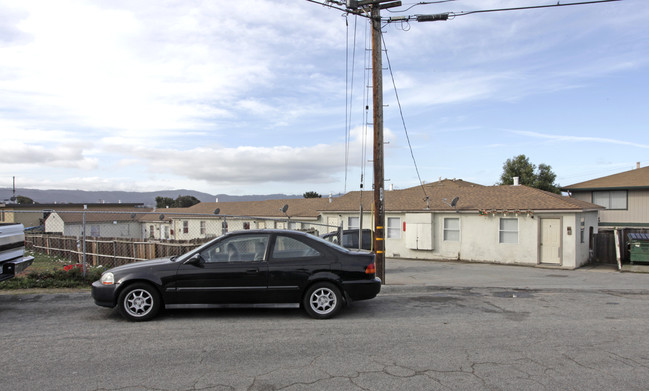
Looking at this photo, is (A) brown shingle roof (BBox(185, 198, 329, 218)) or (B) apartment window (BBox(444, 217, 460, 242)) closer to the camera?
(B) apartment window (BBox(444, 217, 460, 242))

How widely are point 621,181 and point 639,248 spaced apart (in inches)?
451

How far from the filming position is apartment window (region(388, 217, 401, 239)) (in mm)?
24250

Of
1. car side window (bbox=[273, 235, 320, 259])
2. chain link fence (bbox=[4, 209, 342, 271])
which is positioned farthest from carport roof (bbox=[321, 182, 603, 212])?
car side window (bbox=[273, 235, 320, 259])

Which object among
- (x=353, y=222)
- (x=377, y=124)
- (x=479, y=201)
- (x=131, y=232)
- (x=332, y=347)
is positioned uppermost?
(x=377, y=124)

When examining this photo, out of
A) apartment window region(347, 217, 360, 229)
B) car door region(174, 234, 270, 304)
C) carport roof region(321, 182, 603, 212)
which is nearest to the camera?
car door region(174, 234, 270, 304)

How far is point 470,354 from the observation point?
5.26m

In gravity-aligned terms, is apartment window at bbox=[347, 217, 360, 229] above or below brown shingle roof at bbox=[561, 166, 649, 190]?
below

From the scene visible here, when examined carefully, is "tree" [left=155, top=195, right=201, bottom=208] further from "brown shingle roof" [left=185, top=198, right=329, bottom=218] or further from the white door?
the white door

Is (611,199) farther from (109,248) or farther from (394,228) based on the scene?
(109,248)

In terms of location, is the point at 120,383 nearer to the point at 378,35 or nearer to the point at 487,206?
the point at 378,35

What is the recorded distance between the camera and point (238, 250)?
22.9ft

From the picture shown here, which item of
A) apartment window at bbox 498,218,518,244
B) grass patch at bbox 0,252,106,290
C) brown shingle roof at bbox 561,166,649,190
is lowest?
grass patch at bbox 0,252,106,290

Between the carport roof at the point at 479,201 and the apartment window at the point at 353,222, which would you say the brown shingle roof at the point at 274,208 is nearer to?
the apartment window at the point at 353,222

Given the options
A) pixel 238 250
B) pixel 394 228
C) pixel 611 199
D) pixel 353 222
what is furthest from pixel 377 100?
pixel 611 199
